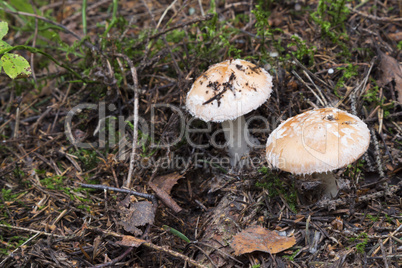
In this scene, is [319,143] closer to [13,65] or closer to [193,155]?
[193,155]

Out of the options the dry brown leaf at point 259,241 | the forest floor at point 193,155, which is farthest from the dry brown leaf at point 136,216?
the dry brown leaf at point 259,241

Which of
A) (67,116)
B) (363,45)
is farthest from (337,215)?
(67,116)

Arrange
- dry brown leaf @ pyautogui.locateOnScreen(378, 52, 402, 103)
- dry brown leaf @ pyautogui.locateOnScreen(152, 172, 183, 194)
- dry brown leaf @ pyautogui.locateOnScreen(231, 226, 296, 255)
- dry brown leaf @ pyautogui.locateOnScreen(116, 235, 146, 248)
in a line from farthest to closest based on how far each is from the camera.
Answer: dry brown leaf @ pyautogui.locateOnScreen(378, 52, 402, 103) → dry brown leaf @ pyautogui.locateOnScreen(152, 172, 183, 194) → dry brown leaf @ pyautogui.locateOnScreen(116, 235, 146, 248) → dry brown leaf @ pyautogui.locateOnScreen(231, 226, 296, 255)

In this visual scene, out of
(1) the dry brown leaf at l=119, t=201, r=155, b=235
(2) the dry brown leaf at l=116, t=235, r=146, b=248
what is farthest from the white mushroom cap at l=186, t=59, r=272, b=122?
(2) the dry brown leaf at l=116, t=235, r=146, b=248

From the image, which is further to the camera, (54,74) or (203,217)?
(54,74)

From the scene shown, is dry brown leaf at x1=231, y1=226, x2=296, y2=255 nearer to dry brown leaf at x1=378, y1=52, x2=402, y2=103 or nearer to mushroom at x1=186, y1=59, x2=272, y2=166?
mushroom at x1=186, y1=59, x2=272, y2=166

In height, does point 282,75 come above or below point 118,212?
above

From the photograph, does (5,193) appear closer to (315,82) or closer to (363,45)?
(315,82)
